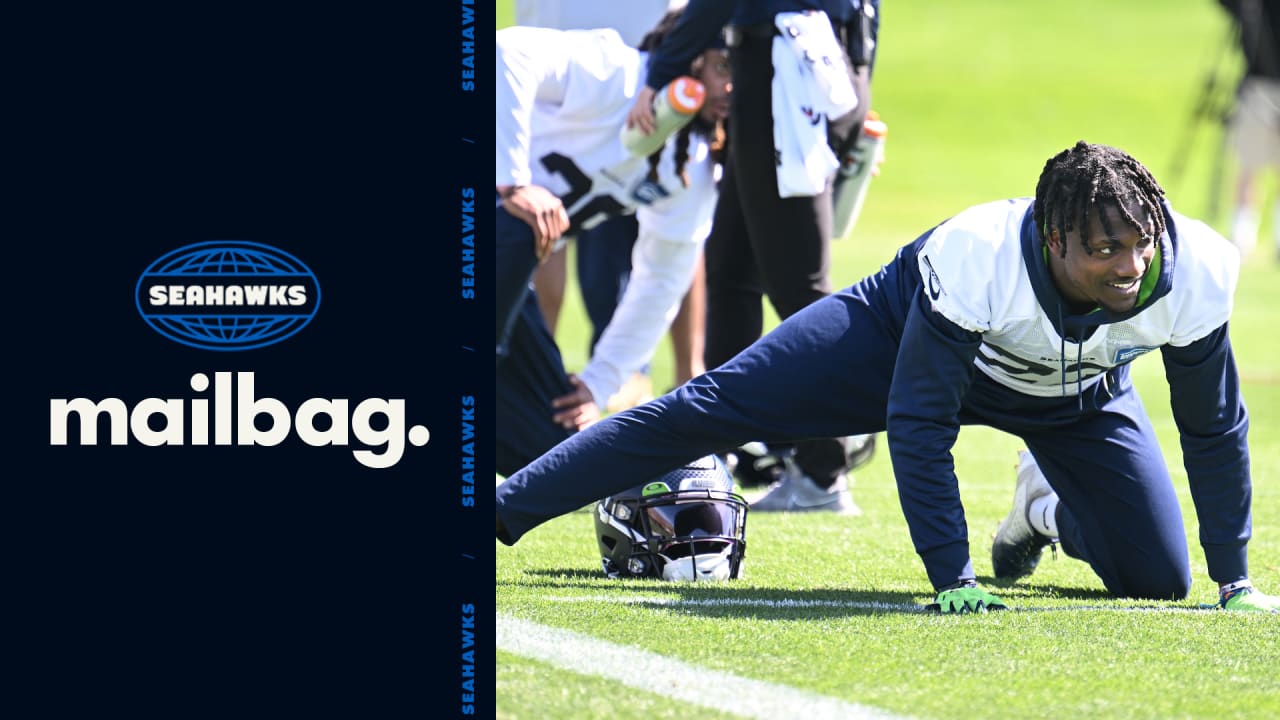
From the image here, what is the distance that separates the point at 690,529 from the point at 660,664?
108 cm

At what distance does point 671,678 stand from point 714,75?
8.59 ft

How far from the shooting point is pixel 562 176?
5.20m

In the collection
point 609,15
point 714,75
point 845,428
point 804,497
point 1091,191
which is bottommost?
point 804,497

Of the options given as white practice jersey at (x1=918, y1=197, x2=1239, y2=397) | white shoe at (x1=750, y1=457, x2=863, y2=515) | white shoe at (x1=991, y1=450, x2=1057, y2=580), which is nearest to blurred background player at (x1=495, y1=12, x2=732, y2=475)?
white shoe at (x1=750, y1=457, x2=863, y2=515)

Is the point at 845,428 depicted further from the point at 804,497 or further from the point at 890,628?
the point at 804,497

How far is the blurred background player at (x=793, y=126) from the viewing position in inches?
188

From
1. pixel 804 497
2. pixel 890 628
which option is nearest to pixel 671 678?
pixel 890 628

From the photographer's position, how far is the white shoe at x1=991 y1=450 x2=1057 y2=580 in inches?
165

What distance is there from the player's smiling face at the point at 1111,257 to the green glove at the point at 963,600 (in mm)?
634
